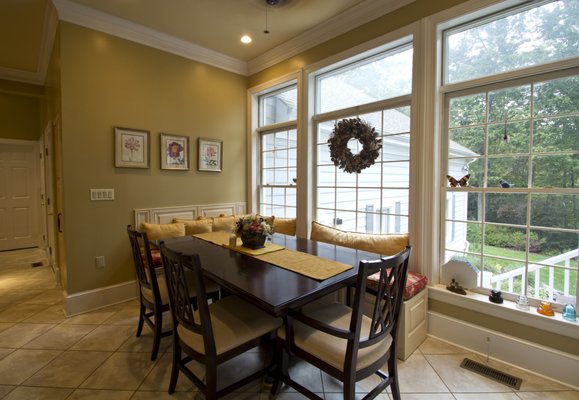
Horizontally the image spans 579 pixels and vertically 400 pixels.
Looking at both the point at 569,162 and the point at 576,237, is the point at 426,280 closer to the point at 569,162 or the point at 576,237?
the point at 576,237

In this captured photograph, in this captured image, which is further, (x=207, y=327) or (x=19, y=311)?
(x=19, y=311)

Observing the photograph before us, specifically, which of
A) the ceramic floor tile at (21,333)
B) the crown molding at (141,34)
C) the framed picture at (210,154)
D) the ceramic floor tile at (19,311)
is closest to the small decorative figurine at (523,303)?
the framed picture at (210,154)

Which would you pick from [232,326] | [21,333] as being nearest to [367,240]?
[232,326]

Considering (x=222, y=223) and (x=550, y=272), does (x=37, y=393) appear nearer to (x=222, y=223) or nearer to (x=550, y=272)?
(x=222, y=223)

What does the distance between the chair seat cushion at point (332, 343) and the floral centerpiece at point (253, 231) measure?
0.76 metres

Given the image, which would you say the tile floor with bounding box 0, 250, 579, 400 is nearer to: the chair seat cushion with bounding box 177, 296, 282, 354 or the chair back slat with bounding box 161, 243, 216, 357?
the chair seat cushion with bounding box 177, 296, 282, 354

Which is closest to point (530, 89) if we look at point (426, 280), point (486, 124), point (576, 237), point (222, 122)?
point (486, 124)

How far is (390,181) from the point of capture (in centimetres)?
286

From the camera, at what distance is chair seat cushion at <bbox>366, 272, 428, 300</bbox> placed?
2168mm

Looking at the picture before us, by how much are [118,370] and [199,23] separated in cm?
333

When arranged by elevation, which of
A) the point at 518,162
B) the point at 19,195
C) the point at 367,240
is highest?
the point at 518,162

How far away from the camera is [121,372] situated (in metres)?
2.00

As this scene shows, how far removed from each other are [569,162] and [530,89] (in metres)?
0.58

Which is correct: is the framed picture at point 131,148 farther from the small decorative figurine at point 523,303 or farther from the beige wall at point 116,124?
the small decorative figurine at point 523,303
